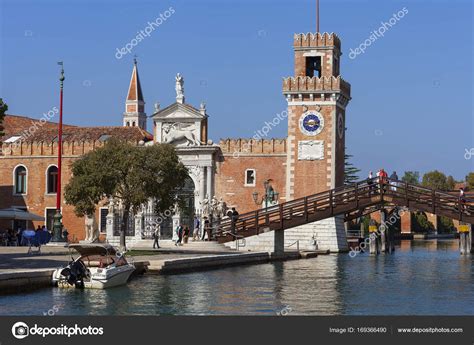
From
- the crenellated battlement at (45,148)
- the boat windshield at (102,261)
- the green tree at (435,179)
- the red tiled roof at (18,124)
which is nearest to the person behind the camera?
the boat windshield at (102,261)

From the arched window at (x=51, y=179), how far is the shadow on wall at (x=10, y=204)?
1860 millimetres

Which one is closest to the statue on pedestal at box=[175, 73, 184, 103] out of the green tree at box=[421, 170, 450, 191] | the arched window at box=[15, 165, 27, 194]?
the arched window at box=[15, 165, 27, 194]

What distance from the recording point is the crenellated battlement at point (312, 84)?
2366 inches

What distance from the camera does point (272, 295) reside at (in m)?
30.9

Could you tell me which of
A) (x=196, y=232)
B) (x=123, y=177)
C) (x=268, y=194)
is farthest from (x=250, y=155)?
(x=123, y=177)

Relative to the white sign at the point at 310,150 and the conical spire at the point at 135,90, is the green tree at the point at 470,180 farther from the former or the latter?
the white sign at the point at 310,150

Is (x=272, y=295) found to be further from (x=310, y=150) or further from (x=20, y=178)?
(x=20, y=178)

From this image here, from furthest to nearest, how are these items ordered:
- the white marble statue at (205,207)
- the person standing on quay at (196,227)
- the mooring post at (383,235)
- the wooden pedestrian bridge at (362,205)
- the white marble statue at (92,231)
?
1. the mooring post at (383,235)
2. the white marble statue at (92,231)
3. the white marble statue at (205,207)
4. the person standing on quay at (196,227)
5. the wooden pedestrian bridge at (362,205)

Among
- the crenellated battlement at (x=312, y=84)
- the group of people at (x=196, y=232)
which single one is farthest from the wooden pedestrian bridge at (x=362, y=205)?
the crenellated battlement at (x=312, y=84)

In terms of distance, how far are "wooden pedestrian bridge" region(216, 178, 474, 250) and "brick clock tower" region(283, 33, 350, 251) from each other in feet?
27.3

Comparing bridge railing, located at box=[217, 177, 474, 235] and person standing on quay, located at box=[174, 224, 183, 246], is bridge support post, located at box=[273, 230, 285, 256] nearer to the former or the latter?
bridge railing, located at box=[217, 177, 474, 235]
